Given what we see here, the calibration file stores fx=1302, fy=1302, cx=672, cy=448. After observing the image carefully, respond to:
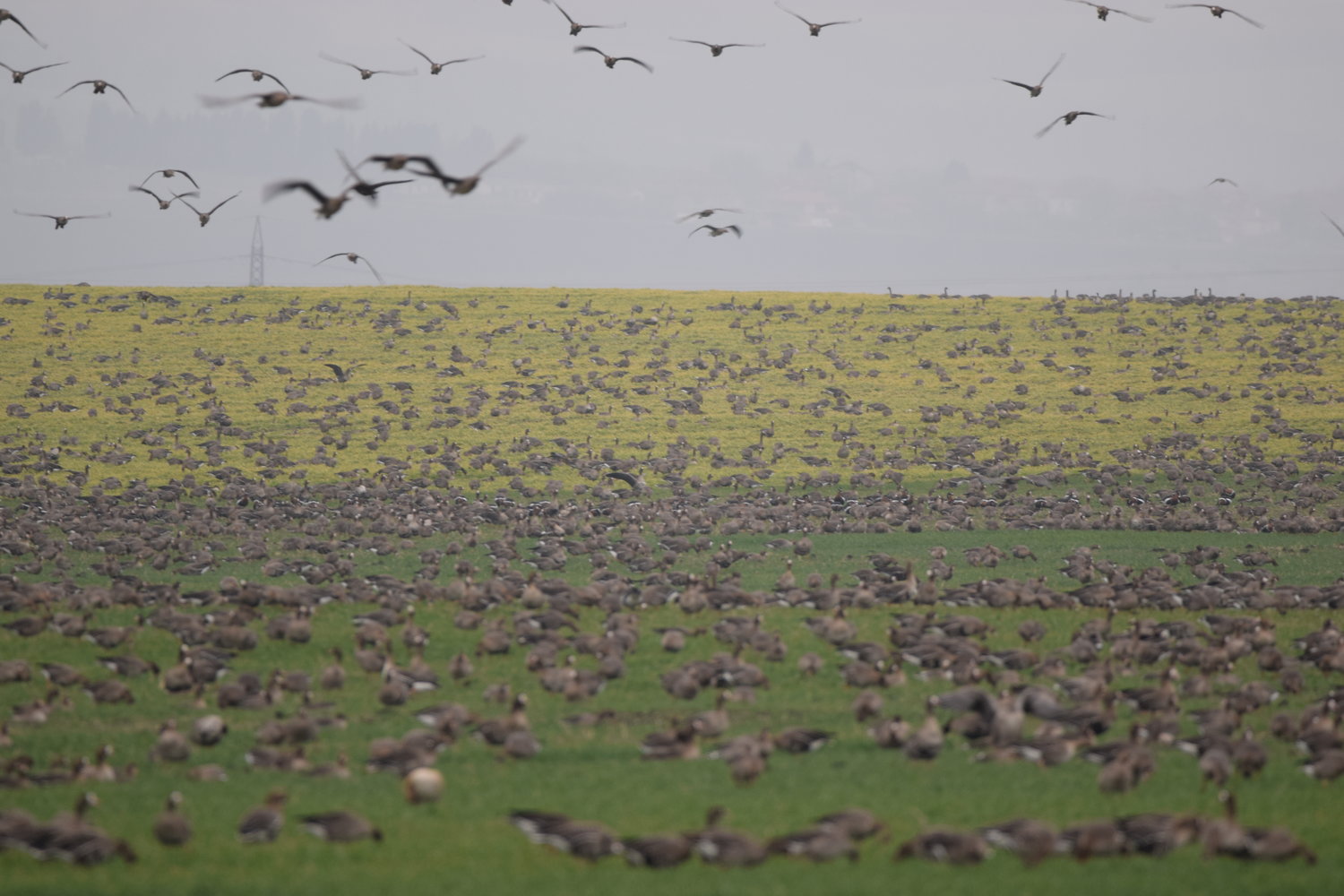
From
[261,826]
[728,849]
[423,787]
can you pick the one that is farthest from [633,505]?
[728,849]

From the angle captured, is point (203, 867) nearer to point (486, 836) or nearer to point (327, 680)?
point (486, 836)

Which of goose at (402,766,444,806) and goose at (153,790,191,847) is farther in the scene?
goose at (402,766,444,806)

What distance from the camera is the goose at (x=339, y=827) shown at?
18000mm

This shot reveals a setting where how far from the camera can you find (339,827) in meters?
18.0

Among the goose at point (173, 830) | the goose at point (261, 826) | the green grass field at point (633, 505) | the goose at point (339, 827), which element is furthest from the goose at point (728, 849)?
the goose at point (173, 830)

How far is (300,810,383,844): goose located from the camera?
59.1 ft

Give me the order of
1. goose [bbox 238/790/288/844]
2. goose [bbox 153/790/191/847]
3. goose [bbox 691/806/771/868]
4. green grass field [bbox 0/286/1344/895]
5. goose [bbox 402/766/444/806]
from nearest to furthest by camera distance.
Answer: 1. goose [bbox 691/806/771/868]
2. goose [bbox 153/790/191/847]
3. goose [bbox 238/790/288/844]
4. green grass field [bbox 0/286/1344/895]
5. goose [bbox 402/766/444/806]

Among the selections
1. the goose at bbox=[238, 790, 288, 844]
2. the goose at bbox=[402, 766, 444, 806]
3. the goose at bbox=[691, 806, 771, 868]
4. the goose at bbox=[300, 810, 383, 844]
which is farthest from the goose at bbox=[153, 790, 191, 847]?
the goose at bbox=[691, 806, 771, 868]

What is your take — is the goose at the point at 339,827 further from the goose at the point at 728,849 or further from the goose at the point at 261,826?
the goose at the point at 728,849

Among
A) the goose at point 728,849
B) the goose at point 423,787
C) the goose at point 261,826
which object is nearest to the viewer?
the goose at point 728,849

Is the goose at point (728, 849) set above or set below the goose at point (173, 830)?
above

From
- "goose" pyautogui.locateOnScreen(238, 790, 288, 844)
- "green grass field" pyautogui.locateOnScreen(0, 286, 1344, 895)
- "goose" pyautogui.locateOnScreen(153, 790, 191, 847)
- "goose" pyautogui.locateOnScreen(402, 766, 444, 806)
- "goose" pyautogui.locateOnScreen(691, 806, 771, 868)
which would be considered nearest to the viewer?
"goose" pyautogui.locateOnScreen(691, 806, 771, 868)

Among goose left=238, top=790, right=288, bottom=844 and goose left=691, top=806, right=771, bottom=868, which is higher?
goose left=691, top=806, right=771, bottom=868

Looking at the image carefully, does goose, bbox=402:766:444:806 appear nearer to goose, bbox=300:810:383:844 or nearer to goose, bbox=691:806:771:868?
goose, bbox=300:810:383:844
